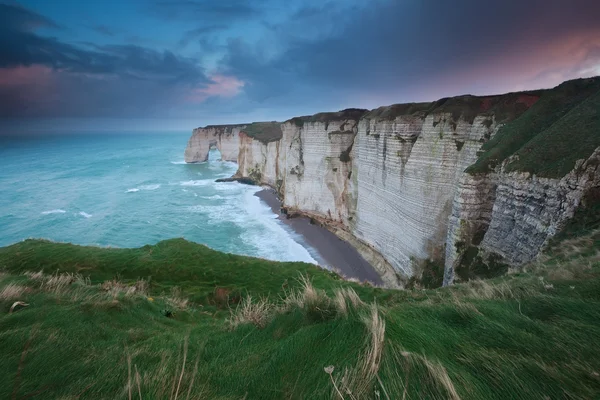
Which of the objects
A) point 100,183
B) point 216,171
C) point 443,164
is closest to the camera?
point 443,164

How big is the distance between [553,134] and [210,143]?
271ft

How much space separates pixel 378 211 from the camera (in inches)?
872

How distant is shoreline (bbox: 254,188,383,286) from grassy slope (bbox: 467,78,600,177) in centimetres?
1020

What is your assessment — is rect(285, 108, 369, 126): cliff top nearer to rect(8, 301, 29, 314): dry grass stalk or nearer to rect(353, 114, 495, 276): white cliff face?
rect(353, 114, 495, 276): white cliff face

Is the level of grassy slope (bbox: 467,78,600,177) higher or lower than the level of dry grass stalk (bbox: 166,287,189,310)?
higher

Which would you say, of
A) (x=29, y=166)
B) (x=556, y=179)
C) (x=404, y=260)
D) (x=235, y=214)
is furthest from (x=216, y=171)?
(x=556, y=179)

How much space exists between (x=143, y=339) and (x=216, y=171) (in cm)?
6613

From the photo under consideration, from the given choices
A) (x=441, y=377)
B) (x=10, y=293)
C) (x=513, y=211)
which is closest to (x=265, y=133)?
(x=513, y=211)

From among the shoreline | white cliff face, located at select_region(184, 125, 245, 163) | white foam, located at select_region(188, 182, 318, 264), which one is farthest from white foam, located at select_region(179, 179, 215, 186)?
white cliff face, located at select_region(184, 125, 245, 163)

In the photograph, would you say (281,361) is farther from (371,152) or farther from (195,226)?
(195,226)

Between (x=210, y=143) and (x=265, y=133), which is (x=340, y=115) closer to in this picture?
(x=265, y=133)

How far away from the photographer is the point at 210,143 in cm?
8394

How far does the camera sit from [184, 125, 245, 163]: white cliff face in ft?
260

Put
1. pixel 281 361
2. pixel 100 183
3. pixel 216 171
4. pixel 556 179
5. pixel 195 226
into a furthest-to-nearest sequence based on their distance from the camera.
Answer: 1. pixel 216 171
2. pixel 100 183
3. pixel 195 226
4. pixel 556 179
5. pixel 281 361
